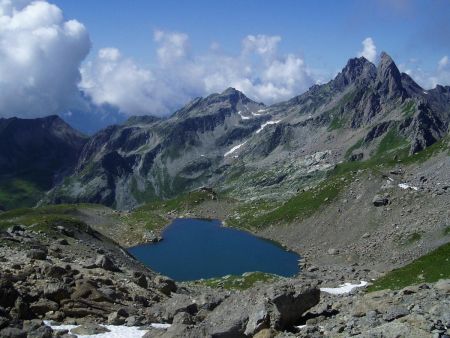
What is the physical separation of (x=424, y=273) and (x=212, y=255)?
99760mm

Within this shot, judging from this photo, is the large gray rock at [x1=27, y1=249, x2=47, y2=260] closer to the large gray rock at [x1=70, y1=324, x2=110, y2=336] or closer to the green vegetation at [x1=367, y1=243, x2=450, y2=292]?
the large gray rock at [x1=70, y1=324, x2=110, y2=336]

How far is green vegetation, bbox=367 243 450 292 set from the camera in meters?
48.3

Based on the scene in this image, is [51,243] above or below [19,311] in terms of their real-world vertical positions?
above

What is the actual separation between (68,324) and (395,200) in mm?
110864

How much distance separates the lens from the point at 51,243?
61250 millimetres

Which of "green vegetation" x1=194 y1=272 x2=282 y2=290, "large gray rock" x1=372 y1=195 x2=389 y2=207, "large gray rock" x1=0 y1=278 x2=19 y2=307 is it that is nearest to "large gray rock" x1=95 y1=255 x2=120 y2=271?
"large gray rock" x1=0 y1=278 x2=19 y2=307

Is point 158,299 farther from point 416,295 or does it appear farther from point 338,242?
point 338,242

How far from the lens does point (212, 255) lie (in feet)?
482

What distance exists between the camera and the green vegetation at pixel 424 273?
4834 centimetres

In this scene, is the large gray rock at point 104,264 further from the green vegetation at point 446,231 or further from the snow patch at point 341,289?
the green vegetation at point 446,231

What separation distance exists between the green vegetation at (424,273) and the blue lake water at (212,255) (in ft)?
206

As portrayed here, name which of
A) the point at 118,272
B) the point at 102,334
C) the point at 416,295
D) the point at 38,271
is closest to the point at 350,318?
the point at 416,295

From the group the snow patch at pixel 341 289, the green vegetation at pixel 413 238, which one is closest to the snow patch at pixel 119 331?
the snow patch at pixel 341 289

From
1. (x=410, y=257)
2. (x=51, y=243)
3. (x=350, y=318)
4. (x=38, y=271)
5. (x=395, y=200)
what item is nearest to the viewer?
(x=350, y=318)
